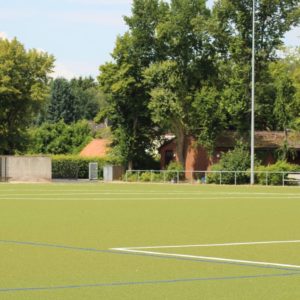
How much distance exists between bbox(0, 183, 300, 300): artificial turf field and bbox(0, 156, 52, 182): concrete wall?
4685cm

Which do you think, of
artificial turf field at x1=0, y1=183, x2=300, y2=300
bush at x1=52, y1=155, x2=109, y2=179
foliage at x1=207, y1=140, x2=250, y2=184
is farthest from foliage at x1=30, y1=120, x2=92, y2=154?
artificial turf field at x1=0, y1=183, x2=300, y2=300

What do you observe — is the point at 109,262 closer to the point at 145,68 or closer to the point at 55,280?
the point at 55,280

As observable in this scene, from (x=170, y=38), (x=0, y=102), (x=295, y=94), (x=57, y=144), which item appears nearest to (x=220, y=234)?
(x=295, y=94)

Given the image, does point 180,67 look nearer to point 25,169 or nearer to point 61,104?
point 25,169

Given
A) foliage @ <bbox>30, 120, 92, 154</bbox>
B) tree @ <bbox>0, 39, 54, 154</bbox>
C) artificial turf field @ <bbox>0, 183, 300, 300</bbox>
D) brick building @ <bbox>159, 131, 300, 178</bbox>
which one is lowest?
artificial turf field @ <bbox>0, 183, 300, 300</bbox>

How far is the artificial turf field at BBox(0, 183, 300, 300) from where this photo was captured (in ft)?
33.0

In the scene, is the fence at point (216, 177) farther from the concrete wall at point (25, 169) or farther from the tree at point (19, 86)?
the tree at point (19, 86)

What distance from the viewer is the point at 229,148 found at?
8050 cm

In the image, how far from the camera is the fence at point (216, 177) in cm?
6228

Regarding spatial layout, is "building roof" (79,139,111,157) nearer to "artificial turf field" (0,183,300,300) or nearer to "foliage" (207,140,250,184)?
"foliage" (207,140,250,184)

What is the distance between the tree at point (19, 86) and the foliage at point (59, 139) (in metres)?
25.9

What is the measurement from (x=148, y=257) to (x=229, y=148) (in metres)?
67.6

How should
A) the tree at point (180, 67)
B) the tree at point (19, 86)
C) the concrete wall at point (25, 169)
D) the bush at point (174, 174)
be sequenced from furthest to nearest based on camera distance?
the tree at point (19, 86), the tree at point (180, 67), the bush at point (174, 174), the concrete wall at point (25, 169)

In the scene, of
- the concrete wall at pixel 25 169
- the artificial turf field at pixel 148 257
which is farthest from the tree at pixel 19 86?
the artificial turf field at pixel 148 257
